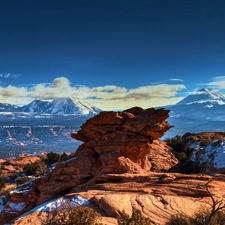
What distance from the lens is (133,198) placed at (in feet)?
84.2

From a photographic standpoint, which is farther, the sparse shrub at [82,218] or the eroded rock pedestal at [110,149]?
the eroded rock pedestal at [110,149]

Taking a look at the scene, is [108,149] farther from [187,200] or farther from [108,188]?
[187,200]

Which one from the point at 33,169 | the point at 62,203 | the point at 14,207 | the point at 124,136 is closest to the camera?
the point at 62,203

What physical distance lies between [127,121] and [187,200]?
1303cm

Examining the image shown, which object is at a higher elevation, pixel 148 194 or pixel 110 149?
pixel 110 149

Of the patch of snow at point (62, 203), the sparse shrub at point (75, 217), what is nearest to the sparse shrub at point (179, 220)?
the sparse shrub at point (75, 217)

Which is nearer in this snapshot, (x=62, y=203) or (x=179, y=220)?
(x=179, y=220)

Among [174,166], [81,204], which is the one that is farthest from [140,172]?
[174,166]

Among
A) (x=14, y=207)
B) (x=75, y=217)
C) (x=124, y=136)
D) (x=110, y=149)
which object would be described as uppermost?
(x=124, y=136)

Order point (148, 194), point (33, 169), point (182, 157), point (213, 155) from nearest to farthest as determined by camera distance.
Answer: point (148, 194), point (213, 155), point (182, 157), point (33, 169)

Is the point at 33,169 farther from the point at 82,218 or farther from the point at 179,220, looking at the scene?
the point at 179,220

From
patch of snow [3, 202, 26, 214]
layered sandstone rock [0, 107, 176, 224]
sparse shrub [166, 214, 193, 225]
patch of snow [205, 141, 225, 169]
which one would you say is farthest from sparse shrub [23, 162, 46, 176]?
sparse shrub [166, 214, 193, 225]

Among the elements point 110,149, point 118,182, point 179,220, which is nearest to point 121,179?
point 118,182

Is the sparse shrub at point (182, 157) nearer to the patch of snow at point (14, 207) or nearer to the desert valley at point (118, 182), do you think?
the desert valley at point (118, 182)
